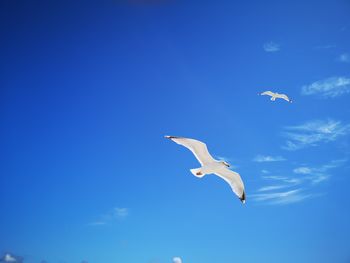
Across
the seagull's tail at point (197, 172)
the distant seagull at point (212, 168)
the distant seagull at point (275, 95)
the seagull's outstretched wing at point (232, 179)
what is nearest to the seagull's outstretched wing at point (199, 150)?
the distant seagull at point (212, 168)

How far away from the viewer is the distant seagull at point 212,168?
20.7 metres

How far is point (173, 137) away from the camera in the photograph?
19578 mm

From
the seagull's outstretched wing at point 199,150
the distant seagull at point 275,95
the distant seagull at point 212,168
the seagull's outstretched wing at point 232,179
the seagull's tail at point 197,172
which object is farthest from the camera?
the distant seagull at point 275,95

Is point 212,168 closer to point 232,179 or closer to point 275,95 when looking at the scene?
point 232,179

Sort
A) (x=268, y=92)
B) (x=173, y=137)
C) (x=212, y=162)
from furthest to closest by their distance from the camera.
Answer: (x=268, y=92), (x=212, y=162), (x=173, y=137)

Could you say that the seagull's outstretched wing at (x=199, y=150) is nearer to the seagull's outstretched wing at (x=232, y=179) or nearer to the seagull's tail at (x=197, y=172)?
the seagull's tail at (x=197, y=172)

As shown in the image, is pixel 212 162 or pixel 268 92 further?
pixel 268 92

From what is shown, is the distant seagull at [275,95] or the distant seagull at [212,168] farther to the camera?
the distant seagull at [275,95]

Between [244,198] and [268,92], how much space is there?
14.8m

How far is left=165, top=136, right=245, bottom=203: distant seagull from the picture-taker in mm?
20741

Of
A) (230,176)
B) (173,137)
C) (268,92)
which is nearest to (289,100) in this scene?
(268,92)

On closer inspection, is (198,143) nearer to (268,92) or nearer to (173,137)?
(173,137)

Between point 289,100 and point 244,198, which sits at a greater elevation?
point 289,100

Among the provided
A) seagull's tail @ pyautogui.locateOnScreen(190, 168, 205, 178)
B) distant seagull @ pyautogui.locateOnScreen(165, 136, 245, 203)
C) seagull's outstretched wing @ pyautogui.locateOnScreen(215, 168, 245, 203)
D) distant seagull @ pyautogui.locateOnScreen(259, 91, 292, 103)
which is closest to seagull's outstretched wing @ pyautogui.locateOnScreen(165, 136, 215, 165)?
distant seagull @ pyautogui.locateOnScreen(165, 136, 245, 203)
